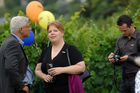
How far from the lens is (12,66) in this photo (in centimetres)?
369

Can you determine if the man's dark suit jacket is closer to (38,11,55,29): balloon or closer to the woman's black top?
the woman's black top

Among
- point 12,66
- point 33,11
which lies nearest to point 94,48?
point 33,11

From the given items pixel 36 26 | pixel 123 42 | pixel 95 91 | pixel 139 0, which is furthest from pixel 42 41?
pixel 139 0

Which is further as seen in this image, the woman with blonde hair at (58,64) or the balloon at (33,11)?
the balloon at (33,11)

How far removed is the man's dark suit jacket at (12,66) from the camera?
Result: 3.72 metres

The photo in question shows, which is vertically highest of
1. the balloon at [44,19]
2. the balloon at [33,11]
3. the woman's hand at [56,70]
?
the balloon at [33,11]

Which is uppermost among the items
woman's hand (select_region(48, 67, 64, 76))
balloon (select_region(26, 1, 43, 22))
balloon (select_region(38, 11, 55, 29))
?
balloon (select_region(26, 1, 43, 22))

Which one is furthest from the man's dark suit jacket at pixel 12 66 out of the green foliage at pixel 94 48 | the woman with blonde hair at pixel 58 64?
the green foliage at pixel 94 48

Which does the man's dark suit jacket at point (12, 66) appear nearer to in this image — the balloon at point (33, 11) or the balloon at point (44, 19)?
the balloon at point (44, 19)

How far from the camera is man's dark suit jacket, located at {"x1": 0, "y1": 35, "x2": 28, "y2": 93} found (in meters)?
3.72

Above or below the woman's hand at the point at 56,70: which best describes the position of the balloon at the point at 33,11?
above

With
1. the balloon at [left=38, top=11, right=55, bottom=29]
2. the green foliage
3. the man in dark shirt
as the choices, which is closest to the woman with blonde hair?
the man in dark shirt

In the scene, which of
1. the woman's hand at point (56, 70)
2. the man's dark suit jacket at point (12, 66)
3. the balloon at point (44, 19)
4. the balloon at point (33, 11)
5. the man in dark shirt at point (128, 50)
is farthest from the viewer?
the balloon at point (33, 11)

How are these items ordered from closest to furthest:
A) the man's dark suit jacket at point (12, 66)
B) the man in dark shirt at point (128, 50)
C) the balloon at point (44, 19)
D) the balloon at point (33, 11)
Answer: the man's dark suit jacket at point (12, 66)
the man in dark shirt at point (128, 50)
the balloon at point (44, 19)
the balloon at point (33, 11)
